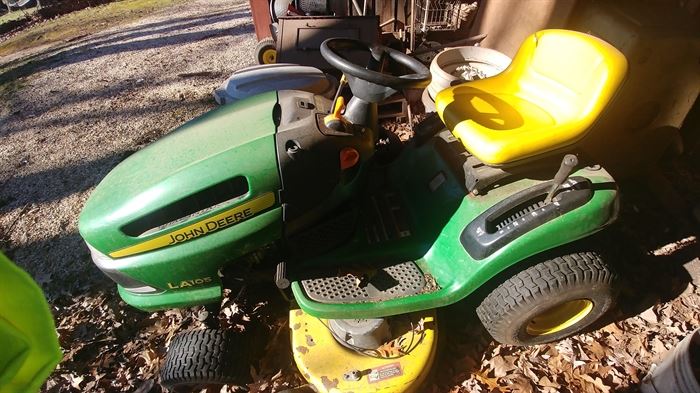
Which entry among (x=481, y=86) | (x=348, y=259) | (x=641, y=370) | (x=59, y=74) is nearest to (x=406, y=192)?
(x=348, y=259)

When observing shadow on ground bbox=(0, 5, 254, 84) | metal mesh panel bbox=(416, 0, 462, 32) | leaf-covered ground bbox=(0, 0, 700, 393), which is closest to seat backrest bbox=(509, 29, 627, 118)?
leaf-covered ground bbox=(0, 0, 700, 393)

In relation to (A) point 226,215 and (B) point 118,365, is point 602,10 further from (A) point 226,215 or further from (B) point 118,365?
(B) point 118,365

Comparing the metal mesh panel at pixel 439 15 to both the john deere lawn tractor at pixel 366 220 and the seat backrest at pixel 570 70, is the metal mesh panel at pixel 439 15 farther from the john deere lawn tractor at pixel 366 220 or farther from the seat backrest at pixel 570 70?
the john deere lawn tractor at pixel 366 220

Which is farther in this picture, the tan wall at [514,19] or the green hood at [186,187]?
the tan wall at [514,19]

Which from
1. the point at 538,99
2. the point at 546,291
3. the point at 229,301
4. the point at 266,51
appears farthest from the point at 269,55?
the point at 546,291

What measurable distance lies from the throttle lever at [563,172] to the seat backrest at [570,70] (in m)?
0.27

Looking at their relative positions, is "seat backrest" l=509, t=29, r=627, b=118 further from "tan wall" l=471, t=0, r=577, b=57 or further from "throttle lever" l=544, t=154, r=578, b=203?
"tan wall" l=471, t=0, r=577, b=57

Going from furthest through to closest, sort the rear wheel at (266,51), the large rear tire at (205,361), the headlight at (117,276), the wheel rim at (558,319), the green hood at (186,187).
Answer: the rear wheel at (266,51), the wheel rim at (558,319), the large rear tire at (205,361), the headlight at (117,276), the green hood at (186,187)

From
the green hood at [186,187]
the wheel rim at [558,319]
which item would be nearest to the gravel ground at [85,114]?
the green hood at [186,187]

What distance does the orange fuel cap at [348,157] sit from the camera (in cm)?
162

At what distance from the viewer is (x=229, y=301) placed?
2186 mm

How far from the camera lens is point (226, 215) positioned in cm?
157

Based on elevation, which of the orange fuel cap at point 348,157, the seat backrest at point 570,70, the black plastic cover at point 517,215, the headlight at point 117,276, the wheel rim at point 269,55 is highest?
the seat backrest at point 570,70

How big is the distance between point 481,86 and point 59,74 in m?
5.66
